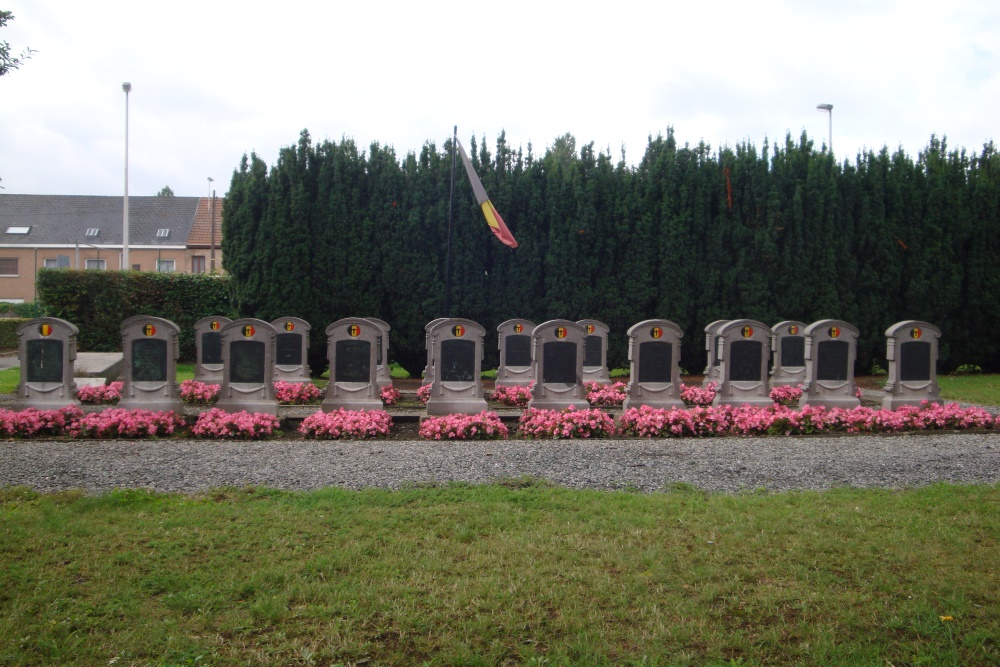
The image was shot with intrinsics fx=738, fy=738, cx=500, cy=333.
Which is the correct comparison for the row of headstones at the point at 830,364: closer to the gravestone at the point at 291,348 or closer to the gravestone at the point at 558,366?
the gravestone at the point at 558,366

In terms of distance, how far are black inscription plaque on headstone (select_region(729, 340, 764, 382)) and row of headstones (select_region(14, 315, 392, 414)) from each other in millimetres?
5707

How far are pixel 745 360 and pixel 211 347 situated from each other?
32.1 feet

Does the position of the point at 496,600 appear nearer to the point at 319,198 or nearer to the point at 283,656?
the point at 283,656

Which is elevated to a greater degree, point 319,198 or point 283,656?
point 319,198

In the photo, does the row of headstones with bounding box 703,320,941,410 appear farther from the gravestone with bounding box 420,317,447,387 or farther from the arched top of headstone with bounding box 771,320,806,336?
the gravestone with bounding box 420,317,447,387

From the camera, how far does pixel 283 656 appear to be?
3.37 metres

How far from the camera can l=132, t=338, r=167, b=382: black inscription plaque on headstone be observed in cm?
1084

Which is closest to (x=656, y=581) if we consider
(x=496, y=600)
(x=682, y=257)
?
(x=496, y=600)

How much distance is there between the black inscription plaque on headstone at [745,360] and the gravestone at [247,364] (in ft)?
23.7

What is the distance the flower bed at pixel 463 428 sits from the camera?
948 centimetres

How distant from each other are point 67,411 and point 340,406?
11.8ft

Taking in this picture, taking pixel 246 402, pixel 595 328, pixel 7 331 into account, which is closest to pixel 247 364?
pixel 246 402

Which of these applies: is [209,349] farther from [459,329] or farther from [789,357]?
[789,357]

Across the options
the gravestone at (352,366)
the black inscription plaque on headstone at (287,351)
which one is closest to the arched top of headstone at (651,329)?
the gravestone at (352,366)
